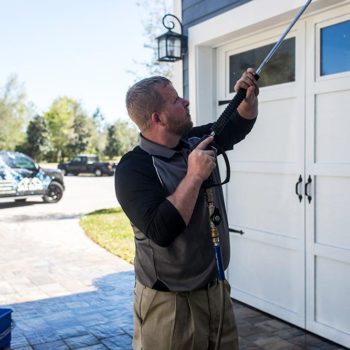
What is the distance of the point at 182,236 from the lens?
168cm

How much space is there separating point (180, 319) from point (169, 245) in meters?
0.31

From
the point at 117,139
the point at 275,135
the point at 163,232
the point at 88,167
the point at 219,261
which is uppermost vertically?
the point at 117,139

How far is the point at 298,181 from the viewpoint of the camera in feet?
10.4

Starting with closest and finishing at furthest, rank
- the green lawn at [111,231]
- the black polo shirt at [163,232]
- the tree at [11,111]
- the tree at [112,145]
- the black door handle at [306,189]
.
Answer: the black polo shirt at [163,232] → the black door handle at [306,189] → the green lawn at [111,231] → the tree at [11,111] → the tree at [112,145]

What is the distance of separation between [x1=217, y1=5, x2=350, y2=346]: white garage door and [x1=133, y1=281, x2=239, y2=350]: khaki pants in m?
1.39

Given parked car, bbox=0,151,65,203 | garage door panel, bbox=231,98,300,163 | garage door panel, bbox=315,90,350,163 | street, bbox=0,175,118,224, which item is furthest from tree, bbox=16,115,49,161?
garage door panel, bbox=315,90,350,163

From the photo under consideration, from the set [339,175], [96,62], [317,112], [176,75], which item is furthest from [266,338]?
[96,62]

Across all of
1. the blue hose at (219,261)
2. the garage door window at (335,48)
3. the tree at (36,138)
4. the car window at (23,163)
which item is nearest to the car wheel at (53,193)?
the car window at (23,163)

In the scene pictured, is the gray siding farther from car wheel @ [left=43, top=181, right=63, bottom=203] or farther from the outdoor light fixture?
car wheel @ [left=43, top=181, right=63, bottom=203]

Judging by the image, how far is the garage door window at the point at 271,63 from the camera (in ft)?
10.6

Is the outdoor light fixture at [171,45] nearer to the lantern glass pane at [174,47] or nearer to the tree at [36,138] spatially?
the lantern glass pane at [174,47]

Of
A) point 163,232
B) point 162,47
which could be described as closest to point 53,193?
point 162,47

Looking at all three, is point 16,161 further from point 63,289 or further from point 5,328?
point 5,328

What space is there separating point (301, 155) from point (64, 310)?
7.66 ft
